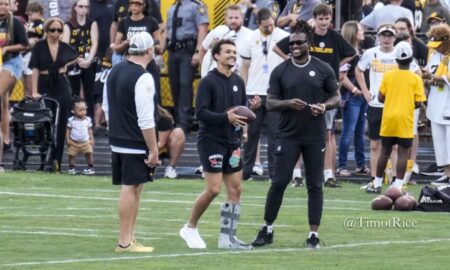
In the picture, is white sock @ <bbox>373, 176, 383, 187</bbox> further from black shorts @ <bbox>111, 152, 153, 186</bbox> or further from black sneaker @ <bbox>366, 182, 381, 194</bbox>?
black shorts @ <bbox>111, 152, 153, 186</bbox>

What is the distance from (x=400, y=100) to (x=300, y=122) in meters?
5.21

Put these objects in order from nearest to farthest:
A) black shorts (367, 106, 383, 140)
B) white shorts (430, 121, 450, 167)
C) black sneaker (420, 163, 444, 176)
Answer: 1. white shorts (430, 121, 450, 167)
2. black shorts (367, 106, 383, 140)
3. black sneaker (420, 163, 444, 176)

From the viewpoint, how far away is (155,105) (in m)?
14.4

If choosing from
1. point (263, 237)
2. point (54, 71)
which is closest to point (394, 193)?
point (263, 237)

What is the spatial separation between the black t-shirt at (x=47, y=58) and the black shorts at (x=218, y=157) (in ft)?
30.0

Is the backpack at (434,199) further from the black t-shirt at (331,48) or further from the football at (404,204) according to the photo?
the black t-shirt at (331,48)

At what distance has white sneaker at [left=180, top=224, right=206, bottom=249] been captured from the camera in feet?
48.7

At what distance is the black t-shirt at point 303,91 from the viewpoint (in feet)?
49.8

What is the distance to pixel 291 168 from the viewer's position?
1522cm

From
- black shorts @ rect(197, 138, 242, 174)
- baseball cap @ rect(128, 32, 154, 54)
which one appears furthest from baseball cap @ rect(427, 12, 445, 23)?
baseball cap @ rect(128, 32, 154, 54)

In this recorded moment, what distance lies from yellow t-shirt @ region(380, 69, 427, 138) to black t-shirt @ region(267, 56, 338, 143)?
4777 mm

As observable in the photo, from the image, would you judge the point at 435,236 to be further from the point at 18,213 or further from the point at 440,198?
the point at 18,213

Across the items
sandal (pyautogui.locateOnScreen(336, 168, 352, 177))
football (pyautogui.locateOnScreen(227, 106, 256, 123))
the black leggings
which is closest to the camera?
football (pyautogui.locateOnScreen(227, 106, 256, 123))

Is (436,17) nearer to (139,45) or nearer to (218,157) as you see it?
(218,157)
